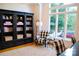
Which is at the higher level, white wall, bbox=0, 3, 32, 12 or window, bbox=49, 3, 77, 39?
white wall, bbox=0, 3, 32, 12

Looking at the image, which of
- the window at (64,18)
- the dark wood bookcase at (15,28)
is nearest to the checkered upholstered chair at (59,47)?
the window at (64,18)

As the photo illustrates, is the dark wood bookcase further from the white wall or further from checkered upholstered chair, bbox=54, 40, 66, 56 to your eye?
checkered upholstered chair, bbox=54, 40, 66, 56

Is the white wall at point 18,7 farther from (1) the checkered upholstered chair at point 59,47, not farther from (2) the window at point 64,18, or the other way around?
(1) the checkered upholstered chair at point 59,47

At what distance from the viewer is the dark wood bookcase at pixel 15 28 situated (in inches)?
169

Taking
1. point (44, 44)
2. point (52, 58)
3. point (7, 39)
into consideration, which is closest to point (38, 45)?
point (44, 44)

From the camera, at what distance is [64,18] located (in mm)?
3652

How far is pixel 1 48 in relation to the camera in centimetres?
411

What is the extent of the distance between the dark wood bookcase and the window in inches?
66.1

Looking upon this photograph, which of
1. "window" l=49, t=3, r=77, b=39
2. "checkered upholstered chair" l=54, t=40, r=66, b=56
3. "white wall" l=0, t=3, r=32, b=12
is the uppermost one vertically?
"white wall" l=0, t=3, r=32, b=12

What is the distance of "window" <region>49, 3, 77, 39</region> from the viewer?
354cm

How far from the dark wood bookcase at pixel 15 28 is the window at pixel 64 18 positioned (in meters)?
1.68

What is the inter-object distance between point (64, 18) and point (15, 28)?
232 centimetres

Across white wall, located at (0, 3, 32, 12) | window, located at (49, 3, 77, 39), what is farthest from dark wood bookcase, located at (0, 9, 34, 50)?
window, located at (49, 3, 77, 39)

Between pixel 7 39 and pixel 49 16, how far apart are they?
6.82 ft
